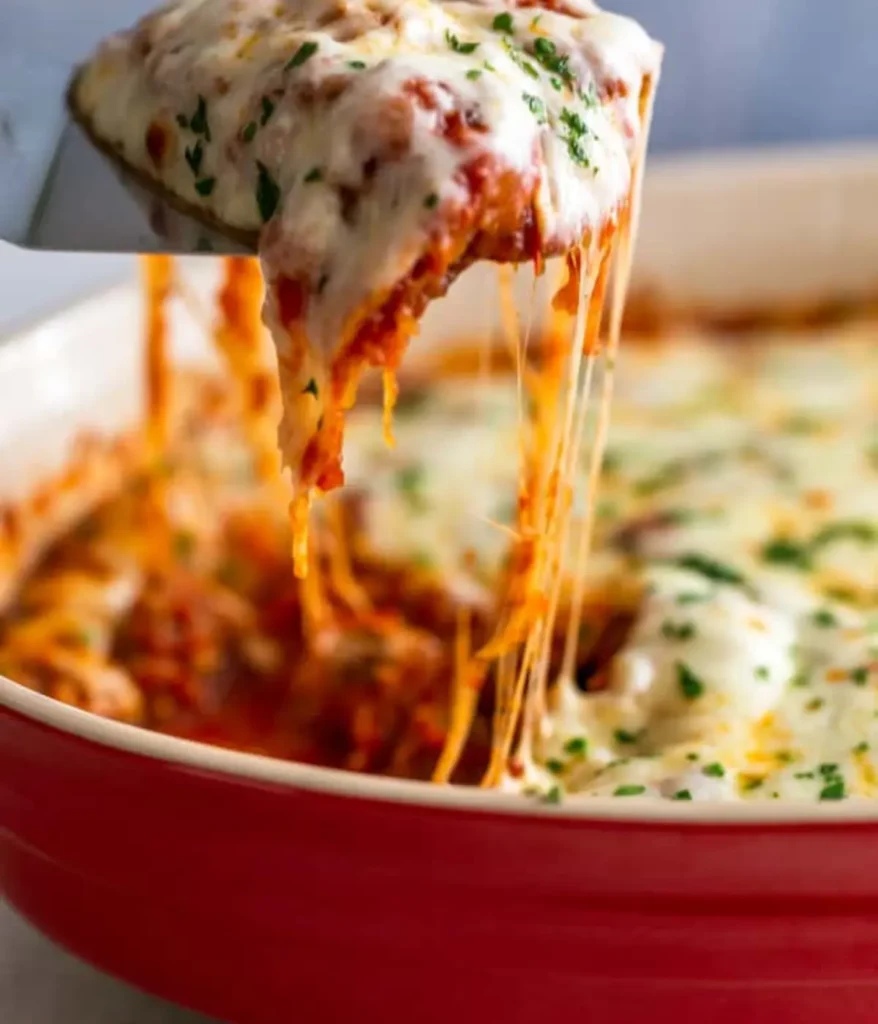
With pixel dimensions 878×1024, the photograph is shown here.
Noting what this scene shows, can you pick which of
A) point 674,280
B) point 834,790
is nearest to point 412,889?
point 834,790

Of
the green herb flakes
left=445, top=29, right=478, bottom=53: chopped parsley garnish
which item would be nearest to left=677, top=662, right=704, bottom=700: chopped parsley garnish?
the green herb flakes

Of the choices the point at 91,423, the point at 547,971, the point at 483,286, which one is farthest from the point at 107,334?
the point at 547,971

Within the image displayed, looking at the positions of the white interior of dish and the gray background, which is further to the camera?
the gray background

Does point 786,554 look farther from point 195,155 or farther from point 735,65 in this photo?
point 735,65

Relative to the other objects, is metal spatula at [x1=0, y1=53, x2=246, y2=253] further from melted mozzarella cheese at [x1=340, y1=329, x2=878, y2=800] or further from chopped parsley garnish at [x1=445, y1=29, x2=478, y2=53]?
melted mozzarella cheese at [x1=340, y1=329, x2=878, y2=800]

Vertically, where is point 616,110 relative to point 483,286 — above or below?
above

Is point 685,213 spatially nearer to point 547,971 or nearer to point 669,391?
point 669,391
